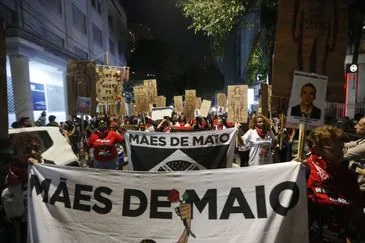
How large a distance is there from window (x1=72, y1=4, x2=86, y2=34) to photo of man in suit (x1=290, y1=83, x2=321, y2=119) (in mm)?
26323

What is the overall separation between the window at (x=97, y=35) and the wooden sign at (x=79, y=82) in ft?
96.3

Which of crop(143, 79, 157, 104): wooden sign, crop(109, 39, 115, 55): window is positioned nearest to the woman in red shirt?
crop(143, 79, 157, 104): wooden sign

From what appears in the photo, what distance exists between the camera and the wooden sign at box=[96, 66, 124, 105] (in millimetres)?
9805

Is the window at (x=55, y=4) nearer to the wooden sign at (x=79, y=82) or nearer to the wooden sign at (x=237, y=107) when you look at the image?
the wooden sign at (x=79, y=82)

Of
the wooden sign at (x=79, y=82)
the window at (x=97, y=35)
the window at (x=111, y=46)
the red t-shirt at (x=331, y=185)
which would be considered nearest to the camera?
the red t-shirt at (x=331, y=185)

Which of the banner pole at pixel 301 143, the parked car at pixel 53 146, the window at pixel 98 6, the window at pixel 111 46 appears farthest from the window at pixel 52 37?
the window at pixel 111 46

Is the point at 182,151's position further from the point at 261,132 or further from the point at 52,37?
the point at 52,37

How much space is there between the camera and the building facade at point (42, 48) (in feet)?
45.0

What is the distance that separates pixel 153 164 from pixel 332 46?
11.1ft

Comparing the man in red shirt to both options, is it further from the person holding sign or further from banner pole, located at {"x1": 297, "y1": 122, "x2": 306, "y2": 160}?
banner pole, located at {"x1": 297, "y1": 122, "x2": 306, "y2": 160}

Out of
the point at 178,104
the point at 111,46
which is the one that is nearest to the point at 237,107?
the point at 178,104

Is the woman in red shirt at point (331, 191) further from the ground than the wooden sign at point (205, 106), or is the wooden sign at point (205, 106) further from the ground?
the wooden sign at point (205, 106)

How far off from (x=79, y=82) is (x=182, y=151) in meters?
3.67

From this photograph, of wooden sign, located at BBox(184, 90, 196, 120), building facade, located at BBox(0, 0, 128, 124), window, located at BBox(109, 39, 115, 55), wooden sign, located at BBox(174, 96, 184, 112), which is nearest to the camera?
wooden sign, located at BBox(184, 90, 196, 120)
